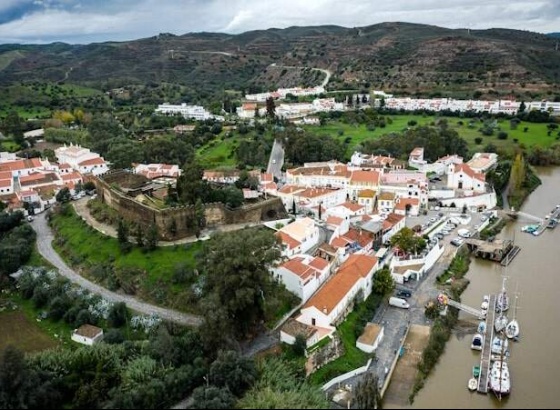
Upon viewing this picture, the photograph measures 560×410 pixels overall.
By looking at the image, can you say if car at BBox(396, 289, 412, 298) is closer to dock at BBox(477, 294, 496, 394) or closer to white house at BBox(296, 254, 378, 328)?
white house at BBox(296, 254, 378, 328)

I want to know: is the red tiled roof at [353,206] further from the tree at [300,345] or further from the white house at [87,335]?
the white house at [87,335]

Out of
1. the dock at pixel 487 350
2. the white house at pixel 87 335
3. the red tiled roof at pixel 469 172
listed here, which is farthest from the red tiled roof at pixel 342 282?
the red tiled roof at pixel 469 172

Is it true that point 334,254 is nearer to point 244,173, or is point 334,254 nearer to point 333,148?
point 244,173

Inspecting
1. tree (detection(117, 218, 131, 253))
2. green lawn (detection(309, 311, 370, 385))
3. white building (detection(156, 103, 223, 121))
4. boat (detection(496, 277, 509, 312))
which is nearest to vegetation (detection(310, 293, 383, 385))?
green lawn (detection(309, 311, 370, 385))

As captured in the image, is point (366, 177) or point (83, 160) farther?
point (83, 160)

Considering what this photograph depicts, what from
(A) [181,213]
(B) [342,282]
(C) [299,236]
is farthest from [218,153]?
(B) [342,282]

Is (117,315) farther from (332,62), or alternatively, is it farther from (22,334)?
(332,62)
